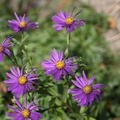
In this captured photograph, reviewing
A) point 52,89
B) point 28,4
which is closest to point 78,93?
point 52,89

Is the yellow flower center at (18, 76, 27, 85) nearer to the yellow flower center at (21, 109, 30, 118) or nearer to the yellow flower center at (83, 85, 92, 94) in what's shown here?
the yellow flower center at (21, 109, 30, 118)

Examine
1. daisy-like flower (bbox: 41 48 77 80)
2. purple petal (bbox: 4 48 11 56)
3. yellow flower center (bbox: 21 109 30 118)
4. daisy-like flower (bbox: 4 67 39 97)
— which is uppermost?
purple petal (bbox: 4 48 11 56)

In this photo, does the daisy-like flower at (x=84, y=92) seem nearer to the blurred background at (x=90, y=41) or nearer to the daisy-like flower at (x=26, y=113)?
the daisy-like flower at (x=26, y=113)

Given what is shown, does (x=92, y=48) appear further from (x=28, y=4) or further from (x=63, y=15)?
(x=28, y=4)

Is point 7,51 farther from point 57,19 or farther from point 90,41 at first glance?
point 90,41

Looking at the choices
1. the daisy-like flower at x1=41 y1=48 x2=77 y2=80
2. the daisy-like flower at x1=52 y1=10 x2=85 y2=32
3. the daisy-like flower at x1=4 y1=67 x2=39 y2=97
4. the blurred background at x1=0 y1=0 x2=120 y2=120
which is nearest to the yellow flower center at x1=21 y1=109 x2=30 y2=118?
the daisy-like flower at x1=4 y1=67 x2=39 y2=97

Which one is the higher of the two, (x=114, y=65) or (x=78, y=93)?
(x=114, y=65)

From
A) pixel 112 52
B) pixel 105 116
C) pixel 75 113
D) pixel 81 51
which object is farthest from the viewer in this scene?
pixel 112 52
